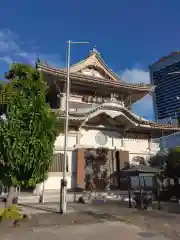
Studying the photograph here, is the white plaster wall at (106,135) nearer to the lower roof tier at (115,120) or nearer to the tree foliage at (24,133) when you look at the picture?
the lower roof tier at (115,120)

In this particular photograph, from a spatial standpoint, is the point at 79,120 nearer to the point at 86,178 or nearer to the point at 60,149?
the point at 60,149

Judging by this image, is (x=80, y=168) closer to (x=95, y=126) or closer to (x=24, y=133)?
(x=95, y=126)

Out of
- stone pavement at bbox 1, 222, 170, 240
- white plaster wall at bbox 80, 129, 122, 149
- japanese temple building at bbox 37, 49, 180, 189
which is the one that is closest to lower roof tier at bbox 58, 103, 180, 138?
japanese temple building at bbox 37, 49, 180, 189

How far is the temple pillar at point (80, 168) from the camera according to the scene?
21.7 metres

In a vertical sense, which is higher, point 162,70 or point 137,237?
point 162,70

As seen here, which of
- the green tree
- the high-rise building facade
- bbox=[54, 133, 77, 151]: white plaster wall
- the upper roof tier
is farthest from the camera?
the upper roof tier

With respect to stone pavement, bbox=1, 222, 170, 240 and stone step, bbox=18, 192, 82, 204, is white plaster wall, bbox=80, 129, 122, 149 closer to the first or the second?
stone step, bbox=18, 192, 82, 204

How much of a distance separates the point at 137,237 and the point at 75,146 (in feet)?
48.3

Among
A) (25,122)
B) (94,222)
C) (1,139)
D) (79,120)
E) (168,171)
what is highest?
(79,120)

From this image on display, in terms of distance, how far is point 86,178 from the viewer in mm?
22984

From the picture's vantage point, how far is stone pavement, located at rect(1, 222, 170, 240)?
8.21 metres

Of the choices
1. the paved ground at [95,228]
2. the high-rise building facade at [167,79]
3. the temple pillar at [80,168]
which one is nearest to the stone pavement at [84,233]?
the paved ground at [95,228]

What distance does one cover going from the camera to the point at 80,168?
72.0 ft

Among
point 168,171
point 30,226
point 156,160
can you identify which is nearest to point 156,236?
point 30,226
